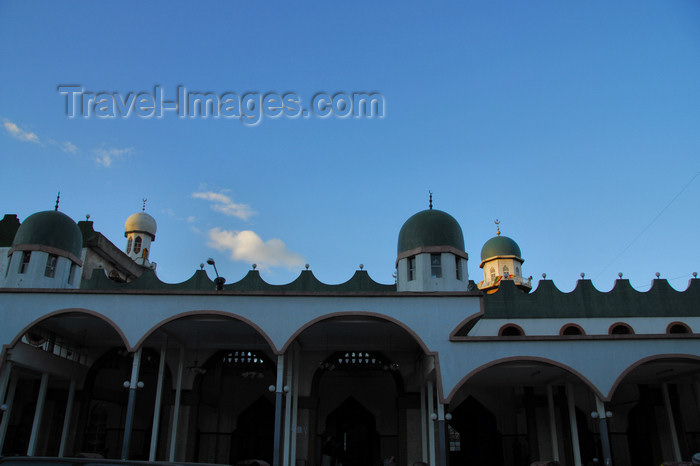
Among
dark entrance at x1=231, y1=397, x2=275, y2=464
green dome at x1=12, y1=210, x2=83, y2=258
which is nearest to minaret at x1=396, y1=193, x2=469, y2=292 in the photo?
dark entrance at x1=231, y1=397, x2=275, y2=464

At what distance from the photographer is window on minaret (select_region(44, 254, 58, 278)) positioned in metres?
19.0

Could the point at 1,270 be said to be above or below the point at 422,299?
above

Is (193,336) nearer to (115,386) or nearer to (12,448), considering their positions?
(115,386)

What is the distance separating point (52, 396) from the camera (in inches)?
788

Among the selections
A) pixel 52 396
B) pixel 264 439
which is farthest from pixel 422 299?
pixel 52 396

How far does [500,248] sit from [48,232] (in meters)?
21.9

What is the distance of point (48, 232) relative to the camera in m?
19.1

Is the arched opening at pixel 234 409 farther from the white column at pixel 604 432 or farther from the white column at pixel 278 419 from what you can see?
the white column at pixel 604 432

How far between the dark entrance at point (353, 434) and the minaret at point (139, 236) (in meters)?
15.8

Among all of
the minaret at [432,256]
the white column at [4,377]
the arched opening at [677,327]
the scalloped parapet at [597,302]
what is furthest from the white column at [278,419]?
the arched opening at [677,327]

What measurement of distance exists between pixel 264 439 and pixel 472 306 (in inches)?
453

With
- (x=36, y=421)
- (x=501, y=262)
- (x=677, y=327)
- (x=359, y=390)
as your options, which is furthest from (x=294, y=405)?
(x=501, y=262)

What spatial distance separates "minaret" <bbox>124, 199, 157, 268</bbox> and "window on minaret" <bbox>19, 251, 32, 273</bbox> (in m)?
14.0

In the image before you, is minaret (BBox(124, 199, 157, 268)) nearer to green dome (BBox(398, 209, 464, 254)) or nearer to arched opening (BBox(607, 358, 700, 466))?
green dome (BBox(398, 209, 464, 254))
